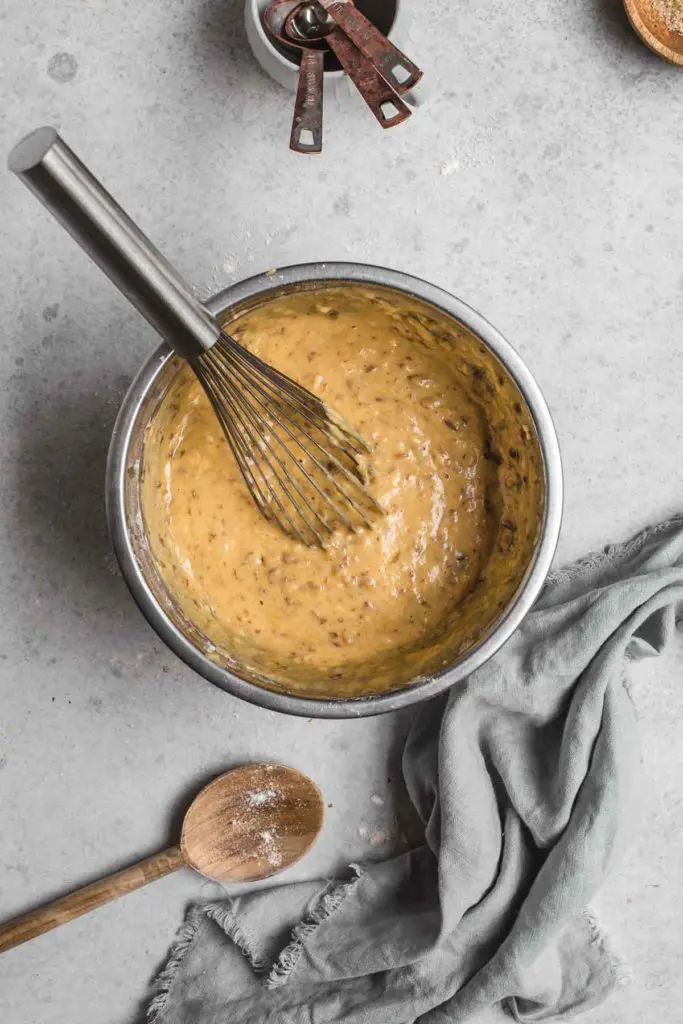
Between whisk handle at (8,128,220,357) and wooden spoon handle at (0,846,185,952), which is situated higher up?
whisk handle at (8,128,220,357)

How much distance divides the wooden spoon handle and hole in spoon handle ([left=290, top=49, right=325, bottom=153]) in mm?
832

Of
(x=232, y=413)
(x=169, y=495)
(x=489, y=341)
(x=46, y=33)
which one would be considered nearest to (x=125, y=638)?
(x=169, y=495)

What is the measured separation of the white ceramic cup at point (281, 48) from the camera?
1.11 metres

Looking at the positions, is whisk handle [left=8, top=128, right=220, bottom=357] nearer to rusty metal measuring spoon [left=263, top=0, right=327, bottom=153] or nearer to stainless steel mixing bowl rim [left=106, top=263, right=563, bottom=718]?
stainless steel mixing bowl rim [left=106, top=263, right=563, bottom=718]

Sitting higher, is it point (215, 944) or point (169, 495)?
point (169, 495)

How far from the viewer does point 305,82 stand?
3.48 feet

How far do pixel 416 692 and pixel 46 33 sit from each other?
2.85ft

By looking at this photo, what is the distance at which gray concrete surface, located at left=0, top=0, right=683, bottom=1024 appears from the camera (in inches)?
46.5

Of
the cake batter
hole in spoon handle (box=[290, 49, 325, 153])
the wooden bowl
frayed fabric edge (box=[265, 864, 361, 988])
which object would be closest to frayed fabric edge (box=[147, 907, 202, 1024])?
frayed fabric edge (box=[265, 864, 361, 988])

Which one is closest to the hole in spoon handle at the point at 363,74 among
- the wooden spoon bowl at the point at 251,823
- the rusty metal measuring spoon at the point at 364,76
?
the rusty metal measuring spoon at the point at 364,76

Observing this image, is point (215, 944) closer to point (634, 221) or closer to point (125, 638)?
point (125, 638)

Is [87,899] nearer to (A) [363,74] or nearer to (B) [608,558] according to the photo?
(B) [608,558]

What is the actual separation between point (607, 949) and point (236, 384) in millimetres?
851

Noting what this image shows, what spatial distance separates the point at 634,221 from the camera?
4.00ft
